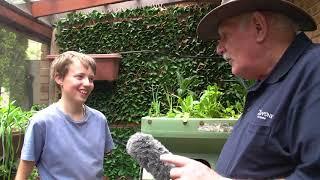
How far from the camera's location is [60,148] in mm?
2066

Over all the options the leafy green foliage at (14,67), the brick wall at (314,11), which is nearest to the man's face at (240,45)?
the brick wall at (314,11)

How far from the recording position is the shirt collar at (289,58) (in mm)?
1070

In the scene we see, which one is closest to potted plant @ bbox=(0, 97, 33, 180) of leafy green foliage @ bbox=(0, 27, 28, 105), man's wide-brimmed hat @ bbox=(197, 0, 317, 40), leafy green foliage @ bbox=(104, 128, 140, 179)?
leafy green foliage @ bbox=(104, 128, 140, 179)

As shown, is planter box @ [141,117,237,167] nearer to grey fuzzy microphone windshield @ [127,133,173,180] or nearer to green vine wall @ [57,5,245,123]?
grey fuzzy microphone windshield @ [127,133,173,180]

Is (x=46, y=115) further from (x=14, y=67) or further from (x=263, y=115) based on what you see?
(x=14, y=67)

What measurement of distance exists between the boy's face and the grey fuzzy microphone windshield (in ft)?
3.79

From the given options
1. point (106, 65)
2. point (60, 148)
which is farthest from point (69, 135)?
point (106, 65)

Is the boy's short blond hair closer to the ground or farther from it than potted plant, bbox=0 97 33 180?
farther from it

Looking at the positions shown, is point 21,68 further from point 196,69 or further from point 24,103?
point 196,69

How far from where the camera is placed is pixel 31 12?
5.13 meters

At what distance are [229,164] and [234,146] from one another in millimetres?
55

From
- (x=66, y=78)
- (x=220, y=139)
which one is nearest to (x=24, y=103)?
(x=66, y=78)

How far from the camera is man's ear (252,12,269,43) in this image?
3.73 ft

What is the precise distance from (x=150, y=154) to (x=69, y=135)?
110cm
